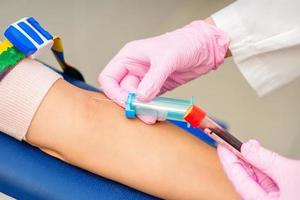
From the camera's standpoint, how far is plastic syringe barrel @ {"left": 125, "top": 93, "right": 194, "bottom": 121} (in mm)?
Result: 828

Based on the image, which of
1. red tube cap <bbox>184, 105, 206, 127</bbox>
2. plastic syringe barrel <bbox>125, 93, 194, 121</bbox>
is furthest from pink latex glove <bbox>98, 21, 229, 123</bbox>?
red tube cap <bbox>184, 105, 206, 127</bbox>

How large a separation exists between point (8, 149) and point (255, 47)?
72cm

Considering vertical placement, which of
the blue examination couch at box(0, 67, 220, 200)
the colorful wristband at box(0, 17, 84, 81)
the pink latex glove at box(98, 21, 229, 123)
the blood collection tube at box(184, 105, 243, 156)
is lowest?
the blue examination couch at box(0, 67, 220, 200)

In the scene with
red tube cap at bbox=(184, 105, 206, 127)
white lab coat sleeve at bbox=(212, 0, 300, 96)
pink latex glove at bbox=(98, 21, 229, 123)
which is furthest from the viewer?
white lab coat sleeve at bbox=(212, 0, 300, 96)

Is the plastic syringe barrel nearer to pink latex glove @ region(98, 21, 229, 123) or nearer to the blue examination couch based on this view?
pink latex glove @ region(98, 21, 229, 123)

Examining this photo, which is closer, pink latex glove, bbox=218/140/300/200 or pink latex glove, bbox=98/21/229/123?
pink latex glove, bbox=218/140/300/200

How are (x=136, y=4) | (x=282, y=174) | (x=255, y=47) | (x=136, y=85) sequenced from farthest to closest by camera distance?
(x=136, y=4) → (x=255, y=47) → (x=136, y=85) → (x=282, y=174)

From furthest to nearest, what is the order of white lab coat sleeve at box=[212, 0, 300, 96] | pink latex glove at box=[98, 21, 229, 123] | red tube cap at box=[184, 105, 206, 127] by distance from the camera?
1. white lab coat sleeve at box=[212, 0, 300, 96]
2. pink latex glove at box=[98, 21, 229, 123]
3. red tube cap at box=[184, 105, 206, 127]

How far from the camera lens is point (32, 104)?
0.82 metres

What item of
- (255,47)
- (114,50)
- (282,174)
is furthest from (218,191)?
(114,50)

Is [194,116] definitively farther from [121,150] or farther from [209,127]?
[121,150]

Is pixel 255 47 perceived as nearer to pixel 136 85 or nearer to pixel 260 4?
pixel 260 4

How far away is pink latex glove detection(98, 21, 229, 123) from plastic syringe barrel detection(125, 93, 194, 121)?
0.05 ft

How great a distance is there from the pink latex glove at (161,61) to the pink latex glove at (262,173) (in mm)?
217
